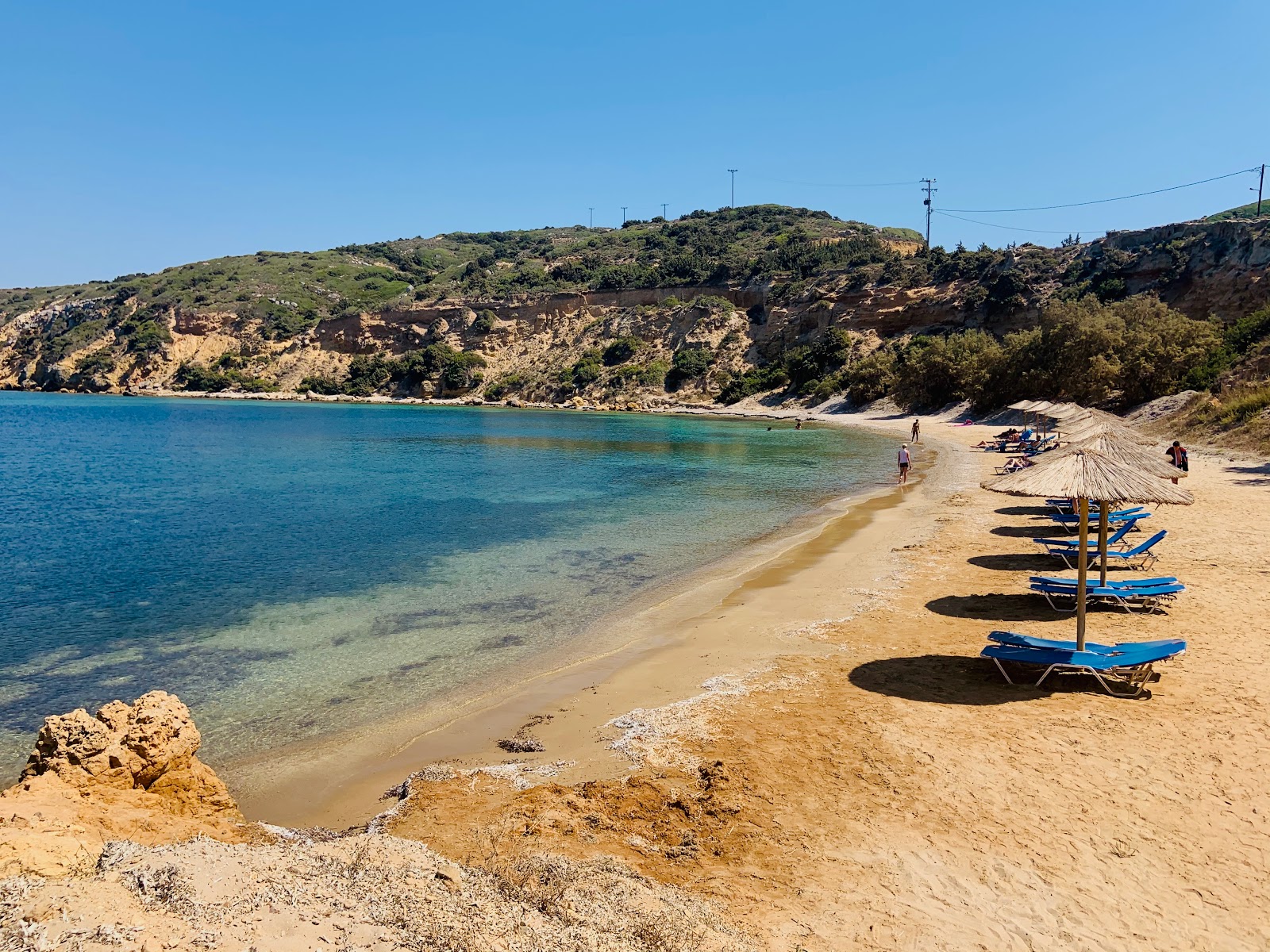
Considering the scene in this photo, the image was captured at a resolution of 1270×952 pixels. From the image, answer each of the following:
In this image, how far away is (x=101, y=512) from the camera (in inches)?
815

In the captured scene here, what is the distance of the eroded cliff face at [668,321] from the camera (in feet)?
161

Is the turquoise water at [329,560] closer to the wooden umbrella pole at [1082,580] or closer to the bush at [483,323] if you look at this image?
the wooden umbrella pole at [1082,580]

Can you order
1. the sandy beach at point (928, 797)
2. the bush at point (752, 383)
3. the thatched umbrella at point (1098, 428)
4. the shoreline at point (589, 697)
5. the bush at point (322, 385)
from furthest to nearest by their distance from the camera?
the bush at point (322, 385), the bush at point (752, 383), the thatched umbrella at point (1098, 428), the shoreline at point (589, 697), the sandy beach at point (928, 797)

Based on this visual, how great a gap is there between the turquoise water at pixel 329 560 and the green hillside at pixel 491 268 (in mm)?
51926

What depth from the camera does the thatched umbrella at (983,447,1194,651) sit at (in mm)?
7699

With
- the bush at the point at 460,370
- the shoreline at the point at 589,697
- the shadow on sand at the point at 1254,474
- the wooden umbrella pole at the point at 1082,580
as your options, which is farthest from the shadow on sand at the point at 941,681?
the bush at the point at 460,370

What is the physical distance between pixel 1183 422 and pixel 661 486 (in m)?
20.3

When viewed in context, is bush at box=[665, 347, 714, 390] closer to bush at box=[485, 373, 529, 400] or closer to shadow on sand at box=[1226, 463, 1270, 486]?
bush at box=[485, 373, 529, 400]

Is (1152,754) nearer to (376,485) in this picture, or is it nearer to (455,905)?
(455,905)

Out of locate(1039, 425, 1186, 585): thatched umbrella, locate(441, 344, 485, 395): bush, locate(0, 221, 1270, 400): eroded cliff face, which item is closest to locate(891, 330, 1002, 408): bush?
locate(0, 221, 1270, 400): eroded cliff face

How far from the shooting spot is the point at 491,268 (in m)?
111

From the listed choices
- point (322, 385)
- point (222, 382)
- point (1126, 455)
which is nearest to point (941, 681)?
point (1126, 455)

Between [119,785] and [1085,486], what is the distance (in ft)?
29.6

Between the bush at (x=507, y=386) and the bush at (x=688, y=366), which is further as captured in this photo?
the bush at (x=507, y=386)
